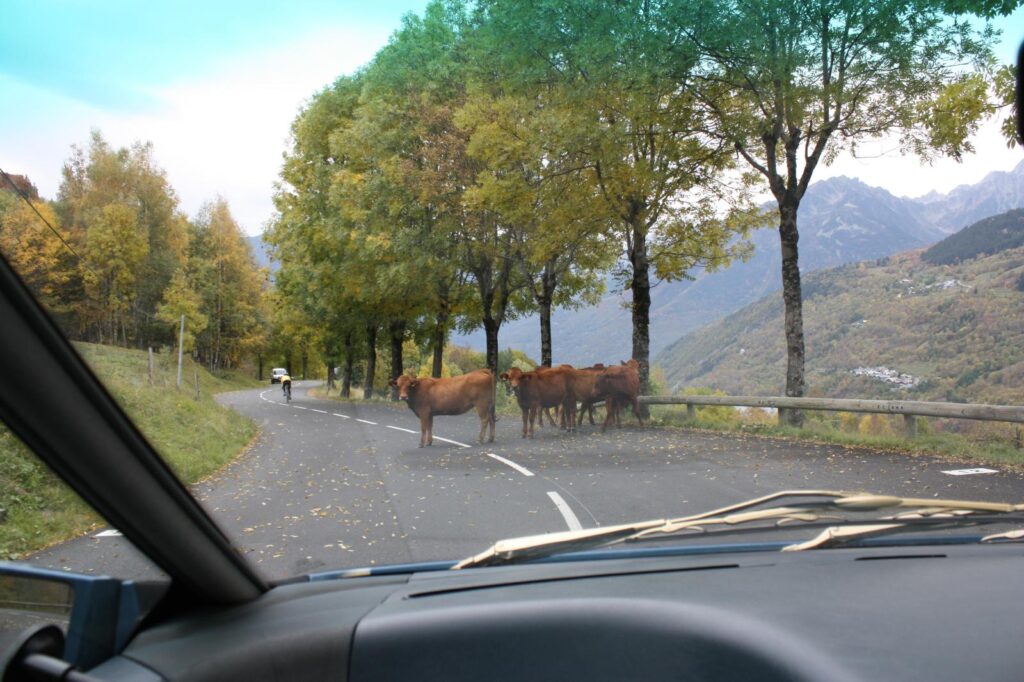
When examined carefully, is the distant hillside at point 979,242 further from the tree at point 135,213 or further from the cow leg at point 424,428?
the tree at point 135,213

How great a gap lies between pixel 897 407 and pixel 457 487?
12.1 feet

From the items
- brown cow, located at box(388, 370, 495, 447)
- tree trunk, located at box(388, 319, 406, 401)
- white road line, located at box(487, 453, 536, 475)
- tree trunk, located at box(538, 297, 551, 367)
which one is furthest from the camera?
tree trunk, located at box(388, 319, 406, 401)

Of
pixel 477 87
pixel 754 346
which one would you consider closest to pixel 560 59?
pixel 477 87

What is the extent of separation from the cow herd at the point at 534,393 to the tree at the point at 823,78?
3.97 m

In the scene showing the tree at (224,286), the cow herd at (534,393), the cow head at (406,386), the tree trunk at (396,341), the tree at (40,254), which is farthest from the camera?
the tree trunk at (396,341)

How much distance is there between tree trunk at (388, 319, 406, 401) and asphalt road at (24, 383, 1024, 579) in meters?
22.2

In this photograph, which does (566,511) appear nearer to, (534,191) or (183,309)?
(183,309)

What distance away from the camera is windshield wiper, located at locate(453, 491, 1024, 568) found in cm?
240

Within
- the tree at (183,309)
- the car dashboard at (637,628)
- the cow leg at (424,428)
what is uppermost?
the tree at (183,309)

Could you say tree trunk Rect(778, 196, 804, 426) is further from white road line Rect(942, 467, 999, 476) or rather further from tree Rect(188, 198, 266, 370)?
tree Rect(188, 198, 266, 370)

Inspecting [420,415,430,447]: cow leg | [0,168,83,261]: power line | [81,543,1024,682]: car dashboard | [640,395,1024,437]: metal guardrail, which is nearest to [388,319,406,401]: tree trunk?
[420,415,430,447]: cow leg

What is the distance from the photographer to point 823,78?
1036 cm

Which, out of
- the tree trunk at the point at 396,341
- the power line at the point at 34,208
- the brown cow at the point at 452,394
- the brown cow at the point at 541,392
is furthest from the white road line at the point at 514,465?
the tree trunk at the point at 396,341

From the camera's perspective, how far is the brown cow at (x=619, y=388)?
1146 cm
